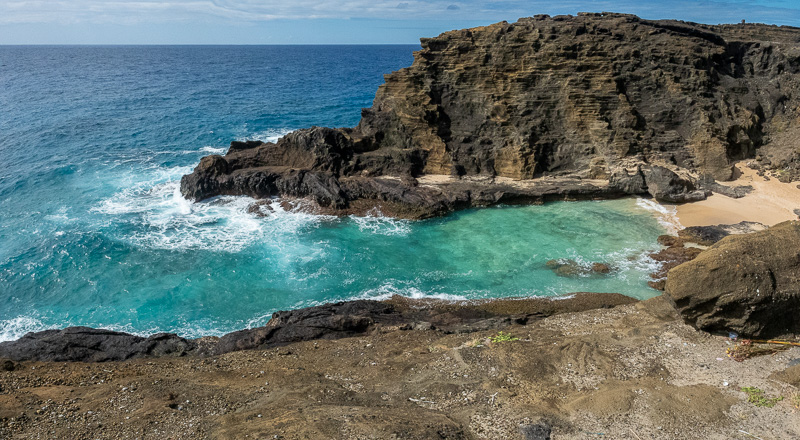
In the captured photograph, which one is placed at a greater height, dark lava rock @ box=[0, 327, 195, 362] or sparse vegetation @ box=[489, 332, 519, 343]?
sparse vegetation @ box=[489, 332, 519, 343]

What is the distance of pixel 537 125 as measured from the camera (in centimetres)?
2961

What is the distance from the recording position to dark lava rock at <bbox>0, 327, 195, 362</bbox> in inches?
569

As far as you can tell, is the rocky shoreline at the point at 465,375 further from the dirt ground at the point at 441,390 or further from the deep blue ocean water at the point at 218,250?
the deep blue ocean water at the point at 218,250

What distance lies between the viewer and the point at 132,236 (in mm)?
25375

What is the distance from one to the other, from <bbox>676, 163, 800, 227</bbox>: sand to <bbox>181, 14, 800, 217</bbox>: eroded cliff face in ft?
5.44

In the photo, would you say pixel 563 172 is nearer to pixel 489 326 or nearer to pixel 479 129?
pixel 479 129

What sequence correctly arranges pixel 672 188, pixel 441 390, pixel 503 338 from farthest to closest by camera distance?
pixel 672 188 < pixel 503 338 < pixel 441 390

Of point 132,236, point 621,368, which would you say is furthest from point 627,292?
point 132,236

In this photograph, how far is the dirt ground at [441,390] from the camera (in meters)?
9.48

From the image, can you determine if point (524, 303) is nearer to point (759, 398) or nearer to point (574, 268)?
point (574, 268)

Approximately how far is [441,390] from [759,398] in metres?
6.93

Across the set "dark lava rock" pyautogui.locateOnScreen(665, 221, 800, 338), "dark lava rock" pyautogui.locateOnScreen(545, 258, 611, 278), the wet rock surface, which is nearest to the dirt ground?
"dark lava rock" pyautogui.locateOnScreen(665, 221, 800, 338)

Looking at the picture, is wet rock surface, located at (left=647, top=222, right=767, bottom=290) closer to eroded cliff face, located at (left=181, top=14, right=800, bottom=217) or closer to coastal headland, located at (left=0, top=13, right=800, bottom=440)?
coastal headland, located at (left=0, top=13, right=800, bottom=440)

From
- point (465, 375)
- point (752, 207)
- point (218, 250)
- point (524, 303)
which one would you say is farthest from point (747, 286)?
point (218, 250)
